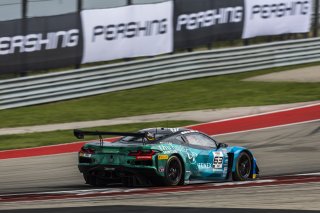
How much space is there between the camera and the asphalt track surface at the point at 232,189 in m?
10.7

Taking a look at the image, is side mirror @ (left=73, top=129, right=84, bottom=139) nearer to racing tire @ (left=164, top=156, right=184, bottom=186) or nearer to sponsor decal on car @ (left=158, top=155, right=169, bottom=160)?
sponsor decal on car @ (left=158, top=155, right=169, bottom=160)

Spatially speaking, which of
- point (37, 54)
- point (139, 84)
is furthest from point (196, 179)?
point (139, 84)

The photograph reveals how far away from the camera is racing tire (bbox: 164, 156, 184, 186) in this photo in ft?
44.0

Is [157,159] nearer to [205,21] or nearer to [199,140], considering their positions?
[199,140]

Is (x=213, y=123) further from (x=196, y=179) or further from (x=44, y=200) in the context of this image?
(x=44, y=200)

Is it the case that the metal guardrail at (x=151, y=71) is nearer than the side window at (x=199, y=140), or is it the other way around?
the side window at (x=199, y=140)

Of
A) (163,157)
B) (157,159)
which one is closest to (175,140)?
(163,157)

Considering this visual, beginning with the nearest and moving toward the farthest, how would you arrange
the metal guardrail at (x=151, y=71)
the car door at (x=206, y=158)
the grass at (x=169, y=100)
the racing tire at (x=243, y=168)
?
the car door at (x=206, y=158) < the racing tire at (x=243, y=168) < the grass at (x=169, y=100) < the metal guardrail at (x=151, y=71)

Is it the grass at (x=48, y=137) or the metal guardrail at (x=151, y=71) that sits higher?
the metal guardrail at (x=151, y=71)

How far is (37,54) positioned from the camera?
24.9 metres

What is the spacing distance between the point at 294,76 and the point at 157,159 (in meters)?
17.0

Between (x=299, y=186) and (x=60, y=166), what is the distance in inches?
224

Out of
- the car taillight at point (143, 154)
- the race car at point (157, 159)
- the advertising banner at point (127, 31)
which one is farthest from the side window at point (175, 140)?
the advertising banner at point (127, 31)

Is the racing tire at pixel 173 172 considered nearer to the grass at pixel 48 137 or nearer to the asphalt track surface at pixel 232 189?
the asphalt track surface at pixel 232 189
